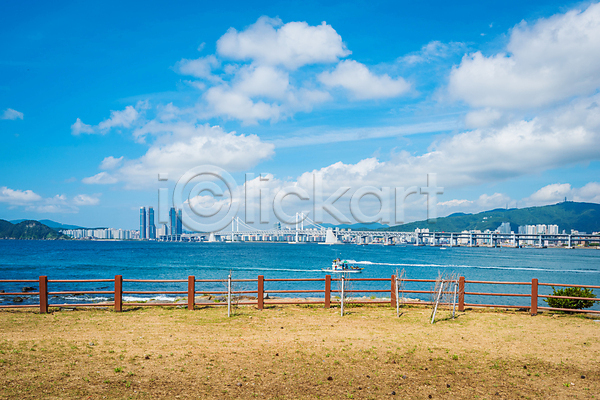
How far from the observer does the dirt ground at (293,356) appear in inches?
286

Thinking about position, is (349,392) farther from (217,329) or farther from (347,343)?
(217,329)

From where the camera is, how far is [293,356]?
29.9ft

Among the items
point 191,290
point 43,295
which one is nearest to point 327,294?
point 191,290

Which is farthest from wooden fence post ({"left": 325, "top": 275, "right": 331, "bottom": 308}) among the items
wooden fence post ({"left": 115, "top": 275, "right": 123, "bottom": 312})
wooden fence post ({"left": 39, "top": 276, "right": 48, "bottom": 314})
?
wooden fence post ({"left": 39, "top": 276, "right": 48, "bottom": 314})

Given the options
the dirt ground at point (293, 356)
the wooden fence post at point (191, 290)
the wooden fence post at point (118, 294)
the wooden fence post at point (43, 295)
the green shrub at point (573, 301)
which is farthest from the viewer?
the green shrub at point (573, 301)

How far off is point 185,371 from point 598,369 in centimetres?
865

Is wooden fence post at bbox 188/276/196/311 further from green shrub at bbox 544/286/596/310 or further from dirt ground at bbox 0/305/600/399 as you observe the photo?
green shrub at bbox 544/286/596/310

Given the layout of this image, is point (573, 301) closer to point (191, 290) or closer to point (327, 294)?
point (327, 294)

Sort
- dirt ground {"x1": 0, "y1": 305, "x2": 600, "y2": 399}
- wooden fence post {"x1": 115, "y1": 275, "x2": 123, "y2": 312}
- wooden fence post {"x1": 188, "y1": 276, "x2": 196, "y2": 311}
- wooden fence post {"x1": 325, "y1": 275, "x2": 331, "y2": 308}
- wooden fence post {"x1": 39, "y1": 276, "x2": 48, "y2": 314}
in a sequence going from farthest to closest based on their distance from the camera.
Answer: wooden fence post {"x1": 325, "y1": 275, "x2": 331, "y2": 308} < wooden fence post {"x1": 188, "y1": 276, "x2": 196, "y2": 311} < wooden fence post {"x1": 115, "y1": 275, "x2": 123, "y2": 312} < wooden fence post {"x1": 39, "y1": 276, "x2": 48, "y2": 314} < dirt ground {"x1": 0, "y1": 305, "x2": 600, "y2": 399}

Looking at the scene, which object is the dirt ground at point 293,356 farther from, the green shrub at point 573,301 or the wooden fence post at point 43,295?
the green shrub at point 573,301

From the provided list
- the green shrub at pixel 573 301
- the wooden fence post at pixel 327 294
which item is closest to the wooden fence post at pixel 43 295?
the wooden fence post at pixel 327 294

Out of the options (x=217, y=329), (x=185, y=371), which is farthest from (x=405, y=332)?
(x=185, y=371)

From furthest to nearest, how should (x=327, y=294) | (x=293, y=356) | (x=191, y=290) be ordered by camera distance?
(x=327, y=294) < (x=191, y=290) < (x=293, y=356)

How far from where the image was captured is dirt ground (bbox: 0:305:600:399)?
7266 millimetres
